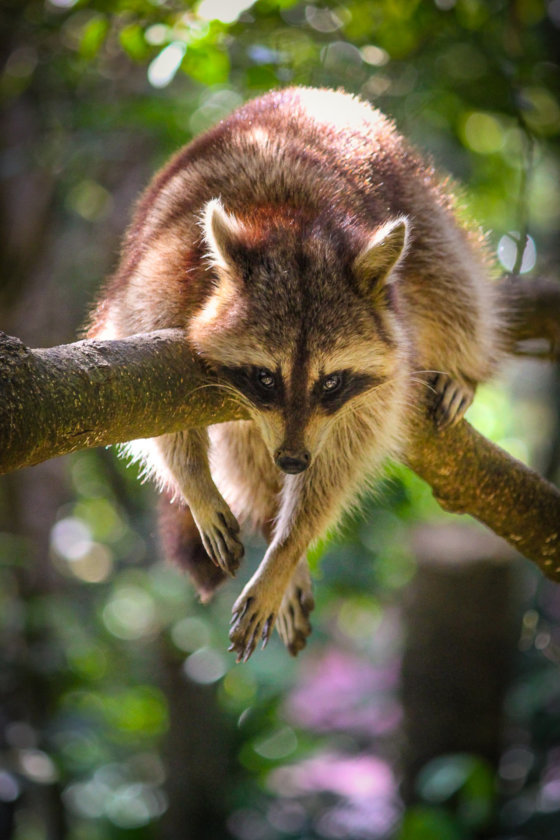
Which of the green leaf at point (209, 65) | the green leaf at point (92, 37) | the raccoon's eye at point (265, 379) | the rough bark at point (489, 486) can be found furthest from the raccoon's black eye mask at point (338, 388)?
the green leaf at point (92, 37)

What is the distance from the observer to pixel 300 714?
5684 mm

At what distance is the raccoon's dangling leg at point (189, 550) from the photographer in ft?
8.83

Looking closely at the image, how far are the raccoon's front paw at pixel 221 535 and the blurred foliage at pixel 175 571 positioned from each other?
131cm

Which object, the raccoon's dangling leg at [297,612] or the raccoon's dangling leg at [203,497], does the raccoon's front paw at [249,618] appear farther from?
the raccoon's dangling leg at [297,612]

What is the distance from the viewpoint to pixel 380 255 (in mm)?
2201

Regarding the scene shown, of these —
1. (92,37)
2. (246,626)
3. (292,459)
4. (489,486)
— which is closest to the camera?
(292,459)

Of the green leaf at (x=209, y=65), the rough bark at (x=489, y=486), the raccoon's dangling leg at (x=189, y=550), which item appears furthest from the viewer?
the green leaf at (x=209, y=65)

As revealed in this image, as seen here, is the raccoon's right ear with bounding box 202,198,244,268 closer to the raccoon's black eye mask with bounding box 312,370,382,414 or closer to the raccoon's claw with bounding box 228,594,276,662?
the raccoon's black eye mask with bounding box 312,370,382,414

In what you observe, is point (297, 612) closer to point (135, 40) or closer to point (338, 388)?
point (338, 388)

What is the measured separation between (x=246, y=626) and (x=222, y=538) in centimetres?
24

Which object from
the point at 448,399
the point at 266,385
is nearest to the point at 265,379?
the point at 266,385

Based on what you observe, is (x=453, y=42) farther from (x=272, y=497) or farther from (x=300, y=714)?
(x=300, y=714)

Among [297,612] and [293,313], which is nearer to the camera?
[293,313]

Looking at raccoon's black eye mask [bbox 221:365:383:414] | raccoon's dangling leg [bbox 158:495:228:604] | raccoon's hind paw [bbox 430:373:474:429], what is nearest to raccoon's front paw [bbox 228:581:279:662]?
raccoon's dangling leg [bbox 158:495:228:604]
